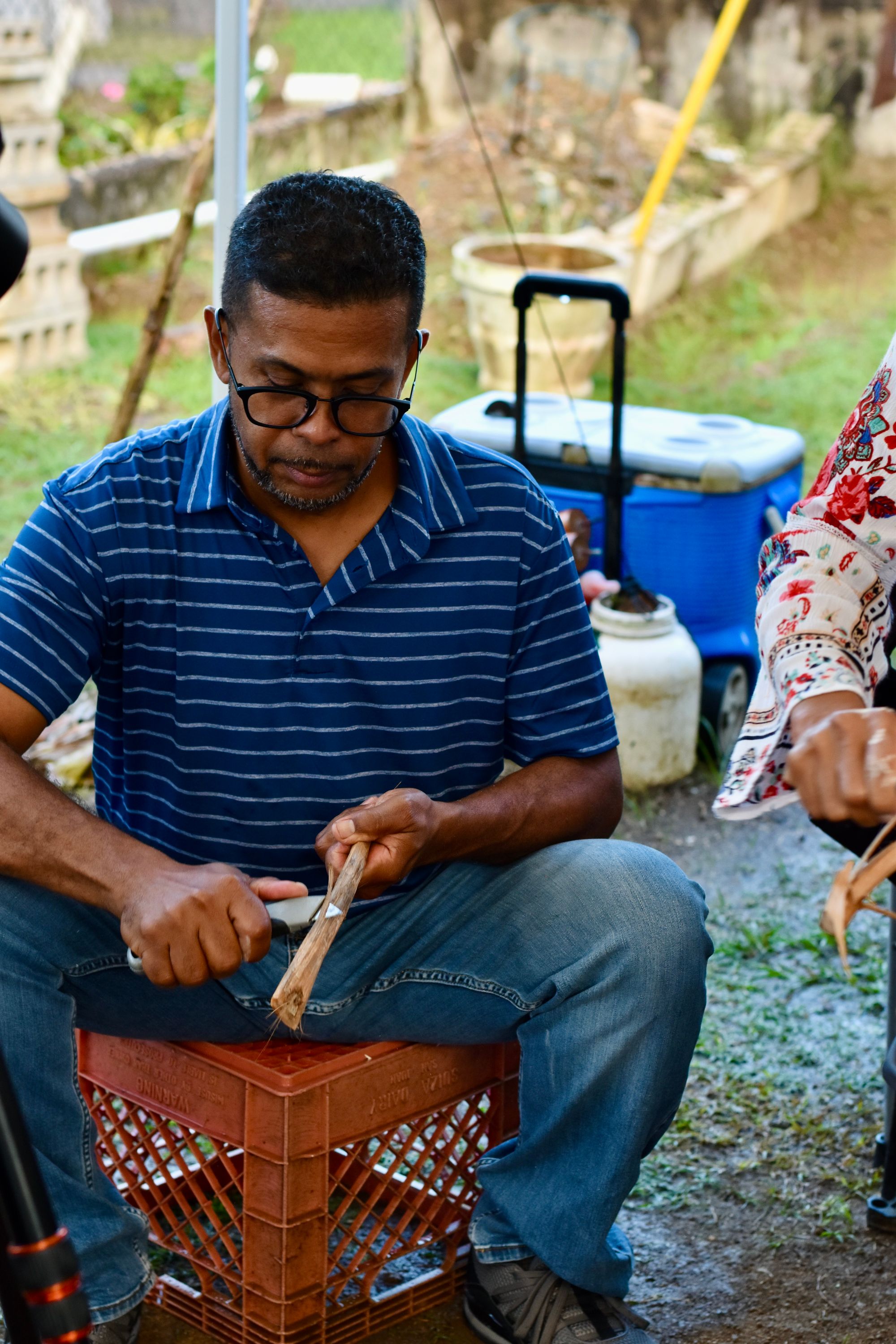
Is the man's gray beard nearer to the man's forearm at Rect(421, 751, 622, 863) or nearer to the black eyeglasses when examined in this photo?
the black eyeglasses

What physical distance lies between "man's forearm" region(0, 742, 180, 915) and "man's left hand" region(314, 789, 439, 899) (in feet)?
0.64

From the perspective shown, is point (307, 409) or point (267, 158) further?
point (267, 158)

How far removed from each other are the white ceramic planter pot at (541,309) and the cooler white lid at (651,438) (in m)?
1.95

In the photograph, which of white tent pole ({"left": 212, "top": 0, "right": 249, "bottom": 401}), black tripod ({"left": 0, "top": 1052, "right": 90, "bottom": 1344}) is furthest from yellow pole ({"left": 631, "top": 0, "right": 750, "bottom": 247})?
black tripod ({"left": 0, "top": 1052, "right": 90, "bottom": 1344})

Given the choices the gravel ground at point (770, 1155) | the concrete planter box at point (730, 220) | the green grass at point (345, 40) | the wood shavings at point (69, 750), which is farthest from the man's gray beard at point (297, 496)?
the green grass at point (345, 40)

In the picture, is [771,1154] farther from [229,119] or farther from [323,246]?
[229,119]

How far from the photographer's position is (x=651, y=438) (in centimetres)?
435

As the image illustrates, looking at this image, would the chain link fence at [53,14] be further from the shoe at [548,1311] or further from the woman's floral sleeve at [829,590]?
the shoe at [548,1311]

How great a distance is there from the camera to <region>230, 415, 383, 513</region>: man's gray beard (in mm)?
2051

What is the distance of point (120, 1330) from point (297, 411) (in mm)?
1219

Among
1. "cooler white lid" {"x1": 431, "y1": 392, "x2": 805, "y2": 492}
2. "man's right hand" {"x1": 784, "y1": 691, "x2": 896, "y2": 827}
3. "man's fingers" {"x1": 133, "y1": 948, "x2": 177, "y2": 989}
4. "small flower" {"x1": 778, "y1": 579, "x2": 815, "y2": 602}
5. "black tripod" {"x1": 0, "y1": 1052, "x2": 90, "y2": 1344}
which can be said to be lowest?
"cooler white lid" {"x1": 431, "y1": 392, "x2": 805, "y2": 492}

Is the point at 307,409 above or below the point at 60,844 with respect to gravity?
above

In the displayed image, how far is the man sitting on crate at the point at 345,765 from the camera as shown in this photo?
197 centimetres

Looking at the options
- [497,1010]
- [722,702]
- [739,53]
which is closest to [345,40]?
[739,53]
